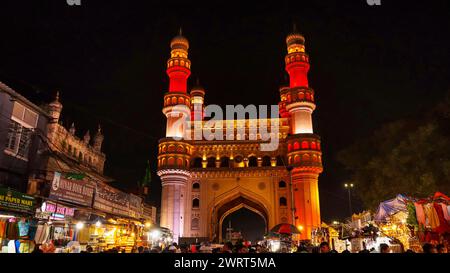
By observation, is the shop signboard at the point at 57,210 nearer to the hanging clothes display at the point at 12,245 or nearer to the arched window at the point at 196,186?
the hanging clothes display at the point at 12,245

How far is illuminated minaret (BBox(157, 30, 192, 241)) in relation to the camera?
43219 mm

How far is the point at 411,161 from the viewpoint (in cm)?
2323

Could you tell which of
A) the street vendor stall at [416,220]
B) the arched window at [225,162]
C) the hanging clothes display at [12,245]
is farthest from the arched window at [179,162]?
the hanging clothes display at [12,245]

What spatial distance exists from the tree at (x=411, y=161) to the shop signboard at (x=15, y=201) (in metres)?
20.9

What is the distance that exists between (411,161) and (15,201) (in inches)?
871

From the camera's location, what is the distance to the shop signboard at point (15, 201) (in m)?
13.5

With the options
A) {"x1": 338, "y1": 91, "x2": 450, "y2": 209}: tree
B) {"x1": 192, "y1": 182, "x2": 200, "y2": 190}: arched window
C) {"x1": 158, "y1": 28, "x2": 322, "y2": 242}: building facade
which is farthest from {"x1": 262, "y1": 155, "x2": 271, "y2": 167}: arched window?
{"x1": 338, "y1": 91, "x2": 450, "y2": 209}: tree

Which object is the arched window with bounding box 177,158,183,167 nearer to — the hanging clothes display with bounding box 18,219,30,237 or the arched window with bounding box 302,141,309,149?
the arched window with bounding box 302,141,309,149

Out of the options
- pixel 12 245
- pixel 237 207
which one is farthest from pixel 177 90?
pixel 12 245

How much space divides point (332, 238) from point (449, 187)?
7.46m

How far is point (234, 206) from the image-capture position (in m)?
49.7

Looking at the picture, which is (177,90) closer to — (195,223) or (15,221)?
(195,223)
